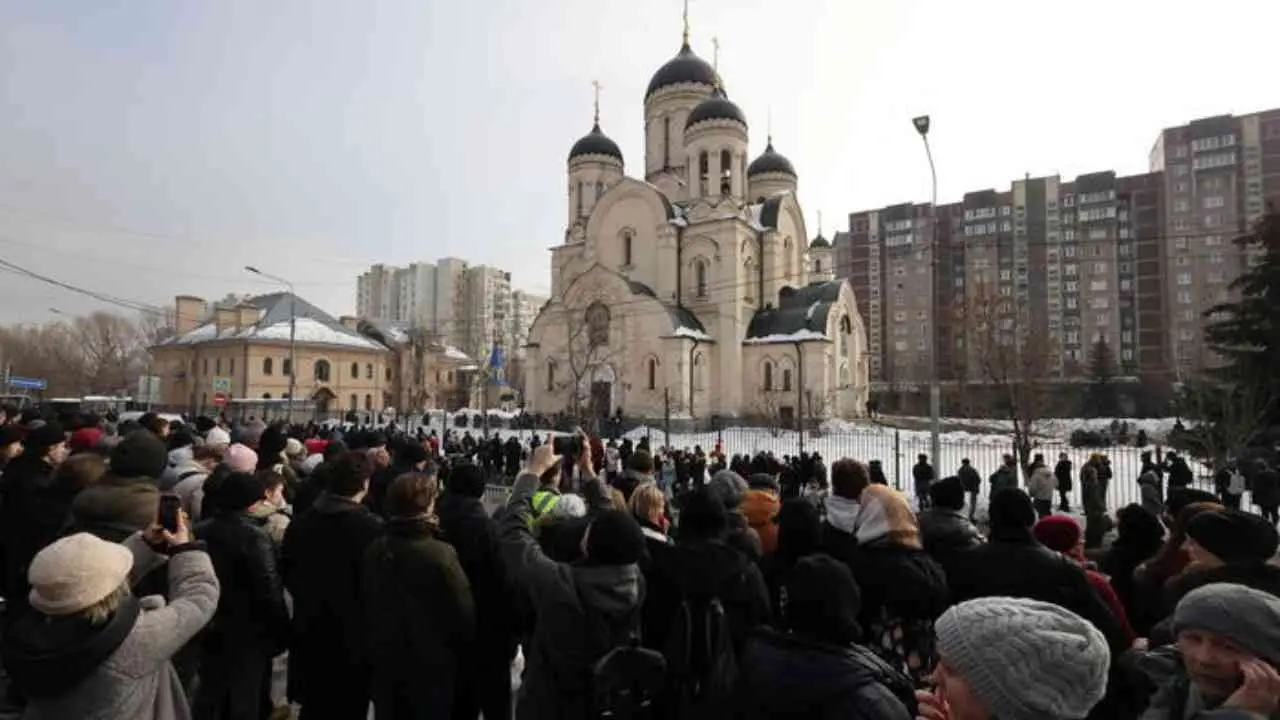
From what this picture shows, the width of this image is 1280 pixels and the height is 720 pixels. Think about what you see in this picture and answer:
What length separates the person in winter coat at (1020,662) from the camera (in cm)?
159

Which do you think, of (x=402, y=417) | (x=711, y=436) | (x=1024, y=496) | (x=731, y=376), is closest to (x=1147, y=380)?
(x=731, y=376)

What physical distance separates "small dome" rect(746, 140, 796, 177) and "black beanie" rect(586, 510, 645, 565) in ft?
172

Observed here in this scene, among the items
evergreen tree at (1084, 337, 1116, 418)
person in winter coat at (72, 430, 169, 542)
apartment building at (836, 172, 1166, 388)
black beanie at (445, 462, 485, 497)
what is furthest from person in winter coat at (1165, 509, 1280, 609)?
apartment building at (836, 172, 1166, 388)

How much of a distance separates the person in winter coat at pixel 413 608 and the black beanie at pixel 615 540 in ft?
2.89

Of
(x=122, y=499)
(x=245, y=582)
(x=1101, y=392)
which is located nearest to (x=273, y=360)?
(x=122, y=499)

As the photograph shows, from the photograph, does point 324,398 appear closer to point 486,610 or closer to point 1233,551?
point 486,610

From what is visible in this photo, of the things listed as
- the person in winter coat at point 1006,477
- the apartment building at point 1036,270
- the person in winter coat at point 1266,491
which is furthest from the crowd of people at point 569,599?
the apartment building at point 1036,270

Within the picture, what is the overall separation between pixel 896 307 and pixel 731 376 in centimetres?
4519

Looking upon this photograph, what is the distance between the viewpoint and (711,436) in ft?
115

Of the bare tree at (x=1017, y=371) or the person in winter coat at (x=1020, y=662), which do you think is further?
the bare tree at (x=1017, y=371)

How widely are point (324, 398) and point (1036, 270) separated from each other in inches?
2676

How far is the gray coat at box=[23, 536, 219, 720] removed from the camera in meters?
2.42

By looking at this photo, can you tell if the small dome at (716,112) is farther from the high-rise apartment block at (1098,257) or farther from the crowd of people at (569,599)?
the crowd of people at (569,599)

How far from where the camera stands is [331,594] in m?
3.91
